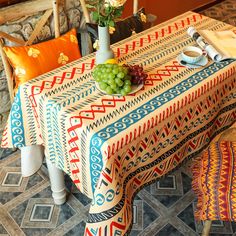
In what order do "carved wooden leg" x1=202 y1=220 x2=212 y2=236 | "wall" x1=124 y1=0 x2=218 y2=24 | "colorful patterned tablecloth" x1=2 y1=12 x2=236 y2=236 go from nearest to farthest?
"colorful patterned tablecloth" x1=2 y1=12 x2=236 y2=236 → "carved wooden leg" x1=202 y1=220 x2=212 y2=236 → "wall" x1=124 y1=0 x2=218 y2=24

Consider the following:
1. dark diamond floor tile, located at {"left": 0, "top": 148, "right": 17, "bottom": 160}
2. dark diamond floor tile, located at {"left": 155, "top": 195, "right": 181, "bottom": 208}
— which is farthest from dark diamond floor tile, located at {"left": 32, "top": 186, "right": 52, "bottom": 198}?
dark diamond floor tile, located at {"left": 155, "top": 195, "right": 181, "bottom": 208}

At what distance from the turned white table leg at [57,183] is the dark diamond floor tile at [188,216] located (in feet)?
2.04

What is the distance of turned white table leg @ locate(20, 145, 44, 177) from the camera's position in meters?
1.66

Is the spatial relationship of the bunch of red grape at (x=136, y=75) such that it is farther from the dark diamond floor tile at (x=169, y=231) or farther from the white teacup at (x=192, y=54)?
the dark diamond floor tile at (x=169, y=231)

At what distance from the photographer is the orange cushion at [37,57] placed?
1734 millimetres

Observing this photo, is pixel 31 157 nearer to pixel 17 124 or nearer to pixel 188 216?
pixel 17 124

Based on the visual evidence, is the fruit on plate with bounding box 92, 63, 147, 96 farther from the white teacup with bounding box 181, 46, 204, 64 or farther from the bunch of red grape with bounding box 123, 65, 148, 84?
the white teacup with bounding box 181, 46, 204, 64

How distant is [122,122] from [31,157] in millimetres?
699

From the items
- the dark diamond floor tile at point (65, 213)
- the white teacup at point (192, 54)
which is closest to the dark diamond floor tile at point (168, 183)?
the dark diamond floor tile at point (65, 213)

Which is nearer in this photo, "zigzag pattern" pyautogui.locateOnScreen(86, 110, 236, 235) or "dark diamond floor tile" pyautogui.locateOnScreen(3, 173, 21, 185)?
"zigzag pattern" pyautogui.locateOnScreen(86, 110, 236, 235)

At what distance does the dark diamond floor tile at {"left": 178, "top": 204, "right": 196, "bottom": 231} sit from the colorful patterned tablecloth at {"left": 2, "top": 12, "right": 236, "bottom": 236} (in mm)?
381

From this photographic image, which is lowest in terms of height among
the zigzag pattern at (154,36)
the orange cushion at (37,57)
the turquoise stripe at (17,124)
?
the turquoise stripe at (17,124)

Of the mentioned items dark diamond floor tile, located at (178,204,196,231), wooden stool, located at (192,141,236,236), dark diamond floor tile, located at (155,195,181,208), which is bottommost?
dark diamond floor tile, located at (178,204,196,231)

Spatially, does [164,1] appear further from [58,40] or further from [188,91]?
[188,91]
